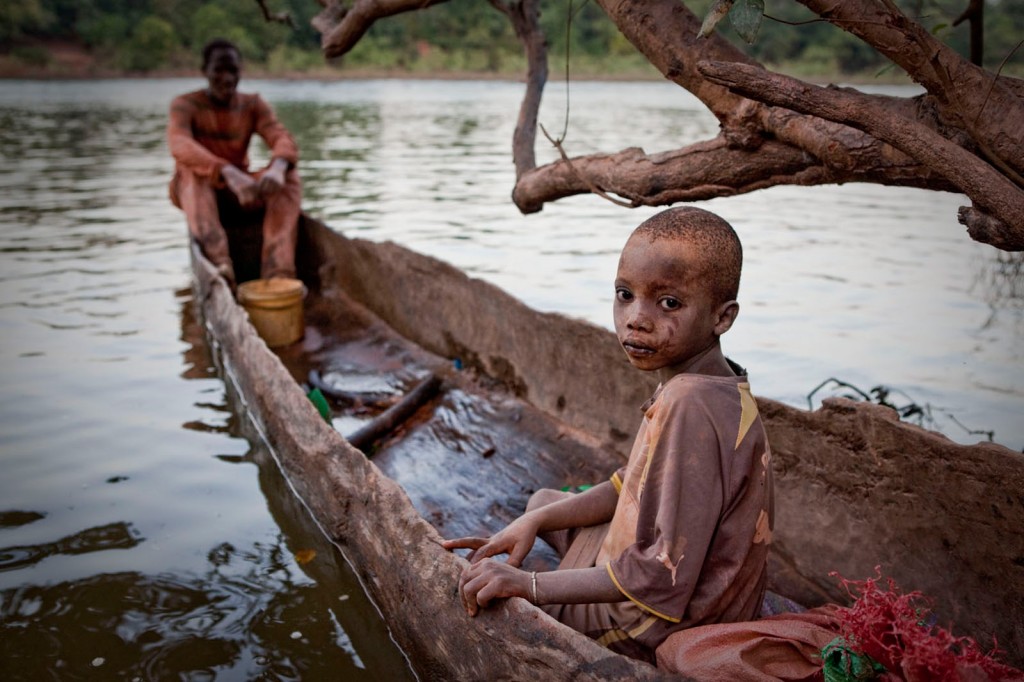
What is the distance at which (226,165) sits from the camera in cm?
564

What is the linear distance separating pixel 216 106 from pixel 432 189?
6192 mm

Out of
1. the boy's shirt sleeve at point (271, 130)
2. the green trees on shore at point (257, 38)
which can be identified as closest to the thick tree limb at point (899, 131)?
the boy's shirt sleeve at point (271, 130)

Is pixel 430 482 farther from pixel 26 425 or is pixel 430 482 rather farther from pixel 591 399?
pixel 26 425

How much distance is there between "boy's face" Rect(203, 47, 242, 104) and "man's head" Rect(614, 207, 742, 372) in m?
4.69

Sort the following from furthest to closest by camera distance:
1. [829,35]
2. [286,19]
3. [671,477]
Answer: [829,35]
[286,19]
[671,477]

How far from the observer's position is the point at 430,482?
3381mm

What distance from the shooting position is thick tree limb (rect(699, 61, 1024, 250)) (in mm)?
1662

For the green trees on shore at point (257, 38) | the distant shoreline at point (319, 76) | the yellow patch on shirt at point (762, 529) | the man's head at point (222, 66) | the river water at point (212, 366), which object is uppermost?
the green trees on shore at point (257, 38)

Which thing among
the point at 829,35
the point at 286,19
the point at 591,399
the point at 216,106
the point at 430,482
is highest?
the point at 829,35

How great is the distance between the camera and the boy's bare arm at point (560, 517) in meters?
1.97

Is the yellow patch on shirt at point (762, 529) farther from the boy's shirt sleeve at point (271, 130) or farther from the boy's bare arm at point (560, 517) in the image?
the boy's shirt sleeve at point (271, 130)

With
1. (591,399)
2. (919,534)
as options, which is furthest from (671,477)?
(591,399)

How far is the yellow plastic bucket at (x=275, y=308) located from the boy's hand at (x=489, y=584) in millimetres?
3400

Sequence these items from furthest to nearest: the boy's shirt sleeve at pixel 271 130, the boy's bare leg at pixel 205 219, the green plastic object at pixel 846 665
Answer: the boy's shirt sleeve at pixel 271 130, the boy's bare leg at pixel 205 219, the green plastic object at pixel 846 665
